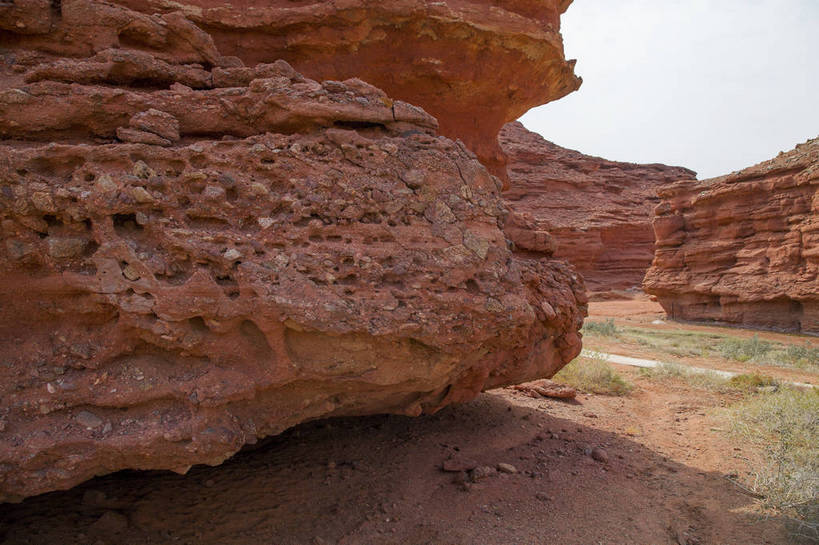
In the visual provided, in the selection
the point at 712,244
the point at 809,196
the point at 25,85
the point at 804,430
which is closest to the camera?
the point at 25,85

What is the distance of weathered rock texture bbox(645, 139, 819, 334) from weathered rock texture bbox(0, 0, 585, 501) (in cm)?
1544

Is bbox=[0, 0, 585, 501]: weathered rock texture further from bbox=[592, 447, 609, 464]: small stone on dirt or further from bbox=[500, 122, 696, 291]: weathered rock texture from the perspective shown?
bbox=[500, 122, 696, 291]: weathered rock texture

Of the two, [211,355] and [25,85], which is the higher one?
[25,85]

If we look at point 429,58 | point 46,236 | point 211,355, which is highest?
point 429,58

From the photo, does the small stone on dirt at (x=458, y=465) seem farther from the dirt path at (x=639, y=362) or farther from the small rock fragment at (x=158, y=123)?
the dirt path at (x=639, y=362)

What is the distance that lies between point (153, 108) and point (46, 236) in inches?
38.1

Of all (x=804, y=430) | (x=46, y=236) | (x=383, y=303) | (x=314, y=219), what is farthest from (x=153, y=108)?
(x=804, y=430)

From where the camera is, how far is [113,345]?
2.55 meters

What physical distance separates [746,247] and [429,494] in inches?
666

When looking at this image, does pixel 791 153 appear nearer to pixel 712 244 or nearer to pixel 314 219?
pixel 712 244

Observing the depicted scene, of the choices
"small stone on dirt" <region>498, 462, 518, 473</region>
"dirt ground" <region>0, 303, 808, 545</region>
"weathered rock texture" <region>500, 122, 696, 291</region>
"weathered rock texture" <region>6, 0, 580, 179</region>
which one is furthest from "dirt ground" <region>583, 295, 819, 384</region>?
"weathered rock texture" <region>6, 0, 580, 179</region>

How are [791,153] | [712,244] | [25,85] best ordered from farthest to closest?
[712,244] < [791,153] < [25,85]

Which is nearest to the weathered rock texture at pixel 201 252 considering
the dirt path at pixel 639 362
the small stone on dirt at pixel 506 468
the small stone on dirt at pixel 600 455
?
the small stone on dirt at pixel 506 468

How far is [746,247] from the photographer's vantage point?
15852 millimetres
